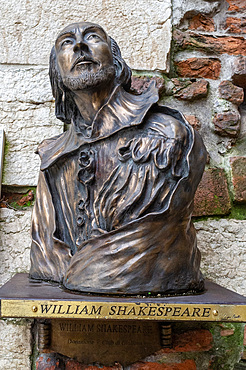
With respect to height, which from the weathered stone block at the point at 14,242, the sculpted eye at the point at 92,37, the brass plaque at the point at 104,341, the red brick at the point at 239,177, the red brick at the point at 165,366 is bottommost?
the red brick at the point at 165,366

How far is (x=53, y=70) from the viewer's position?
4.30 ft

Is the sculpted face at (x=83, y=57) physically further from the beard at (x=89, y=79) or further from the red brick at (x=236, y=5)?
the red brick at (x=236, y=5)

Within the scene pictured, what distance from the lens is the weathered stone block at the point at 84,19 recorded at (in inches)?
67.7

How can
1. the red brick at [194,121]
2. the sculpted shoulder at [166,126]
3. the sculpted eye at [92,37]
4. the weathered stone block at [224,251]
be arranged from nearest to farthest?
the sculpted shoulder at [166,126], the sculpted eye at [92,37], the weathered stone block at [224,251], the red brick at [194,121]

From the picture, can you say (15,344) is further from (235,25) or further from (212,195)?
(235,25)

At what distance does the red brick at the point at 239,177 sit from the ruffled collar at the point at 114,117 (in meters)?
0.56

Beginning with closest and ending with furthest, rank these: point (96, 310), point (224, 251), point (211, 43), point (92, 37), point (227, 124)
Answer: point (96, 310), point (92, 37), point (224, 251), point (227, 124), point (211, 43)

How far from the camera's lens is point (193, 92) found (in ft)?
5.56

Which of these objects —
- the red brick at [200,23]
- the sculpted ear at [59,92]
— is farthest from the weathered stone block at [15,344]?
the red brick at [200,23]

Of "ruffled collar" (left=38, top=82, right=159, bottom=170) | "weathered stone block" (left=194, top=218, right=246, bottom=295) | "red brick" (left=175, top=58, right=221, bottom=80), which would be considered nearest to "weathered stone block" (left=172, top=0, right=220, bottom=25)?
"red brick" (left=175, top=58, right=221, bottom=80)

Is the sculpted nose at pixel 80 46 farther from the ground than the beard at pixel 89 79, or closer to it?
farther from the ground

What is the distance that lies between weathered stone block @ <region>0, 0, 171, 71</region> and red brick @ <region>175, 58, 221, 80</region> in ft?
0.27

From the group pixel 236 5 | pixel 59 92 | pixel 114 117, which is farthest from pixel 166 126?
pixel 236 5

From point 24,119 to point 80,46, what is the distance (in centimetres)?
53
